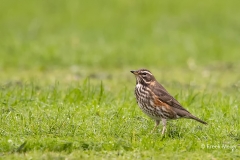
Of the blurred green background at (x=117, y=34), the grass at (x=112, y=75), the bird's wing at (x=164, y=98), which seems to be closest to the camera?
the grass at (x=112, y=75)

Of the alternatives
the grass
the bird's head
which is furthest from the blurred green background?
the bird's head

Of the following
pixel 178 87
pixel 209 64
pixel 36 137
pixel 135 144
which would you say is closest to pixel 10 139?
pixel 36 137

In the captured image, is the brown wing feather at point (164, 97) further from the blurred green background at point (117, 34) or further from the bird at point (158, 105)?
the blurred green background at point (117, 34)

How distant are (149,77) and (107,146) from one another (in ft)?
6.85

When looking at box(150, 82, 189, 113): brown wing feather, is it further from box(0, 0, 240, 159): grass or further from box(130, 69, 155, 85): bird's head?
box(0, 0, 240, 159): grass

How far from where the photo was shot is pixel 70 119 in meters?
10.4

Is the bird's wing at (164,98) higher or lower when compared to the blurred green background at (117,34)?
lower

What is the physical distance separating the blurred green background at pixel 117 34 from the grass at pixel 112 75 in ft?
0.12

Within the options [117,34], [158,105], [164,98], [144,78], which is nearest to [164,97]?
[164,98]

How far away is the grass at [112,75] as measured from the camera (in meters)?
9.22

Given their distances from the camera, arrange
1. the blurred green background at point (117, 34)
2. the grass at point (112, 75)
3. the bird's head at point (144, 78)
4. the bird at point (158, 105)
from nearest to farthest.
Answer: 1. the grass at point (112, 75)
2. the bird at point (158, 105)
3. the bird's head at point (144, 78)
4. the blurred green background at point (117, 34)

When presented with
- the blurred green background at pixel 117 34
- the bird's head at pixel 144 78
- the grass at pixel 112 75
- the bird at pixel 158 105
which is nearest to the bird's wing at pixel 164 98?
the bird at pixel 158 105

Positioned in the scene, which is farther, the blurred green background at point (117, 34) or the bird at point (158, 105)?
the blurred green background at point (117, 34)

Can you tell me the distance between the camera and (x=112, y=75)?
1784cm
